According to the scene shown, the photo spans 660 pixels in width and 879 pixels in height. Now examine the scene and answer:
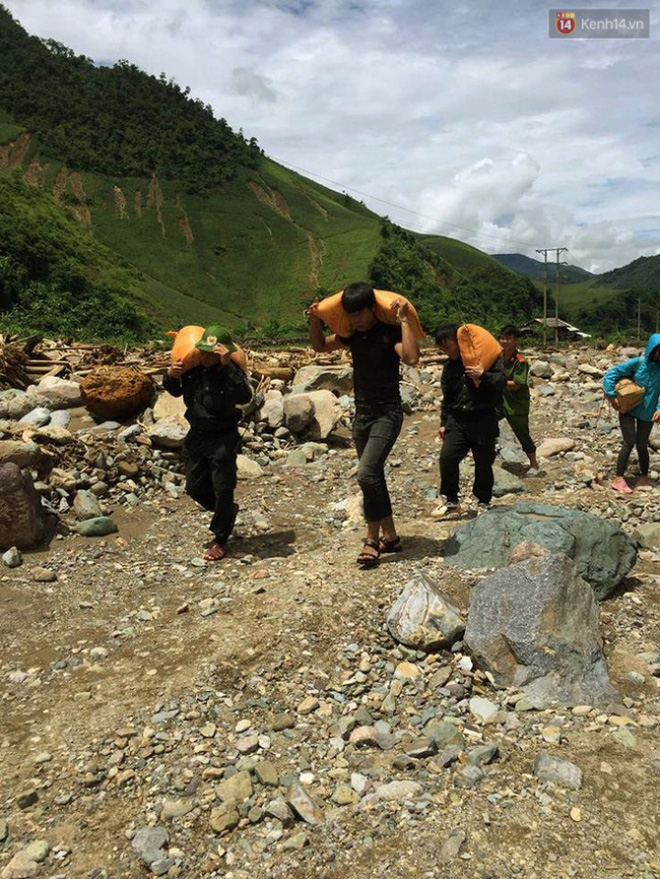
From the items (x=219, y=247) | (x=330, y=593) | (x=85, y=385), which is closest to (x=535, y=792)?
(x=330, y=593)

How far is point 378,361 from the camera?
14.8 feet

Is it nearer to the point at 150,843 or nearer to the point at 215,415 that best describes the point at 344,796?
the point at 150,843

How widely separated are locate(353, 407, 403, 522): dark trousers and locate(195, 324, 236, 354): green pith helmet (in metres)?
1.21

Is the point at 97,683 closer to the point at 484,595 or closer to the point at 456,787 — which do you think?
the point at 456,787

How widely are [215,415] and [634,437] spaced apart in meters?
4.50

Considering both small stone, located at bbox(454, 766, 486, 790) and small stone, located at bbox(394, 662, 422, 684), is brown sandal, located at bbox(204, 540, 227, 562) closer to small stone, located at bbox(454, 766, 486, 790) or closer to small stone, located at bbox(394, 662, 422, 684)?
small stone, located at bbox(394, 662, 422, 684)

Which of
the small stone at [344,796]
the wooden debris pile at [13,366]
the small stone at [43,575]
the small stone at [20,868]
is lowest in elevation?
the small stone at [20,868]

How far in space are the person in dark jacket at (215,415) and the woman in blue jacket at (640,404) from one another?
154 inches

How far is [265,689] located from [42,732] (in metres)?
1.13

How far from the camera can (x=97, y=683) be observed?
358cm

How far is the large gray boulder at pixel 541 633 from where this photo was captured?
332 centimetres

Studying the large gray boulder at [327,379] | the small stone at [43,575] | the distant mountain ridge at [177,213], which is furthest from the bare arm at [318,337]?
the distant mountain ridge at [177,213]

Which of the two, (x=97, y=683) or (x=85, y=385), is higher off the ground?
(x=85, y=385)

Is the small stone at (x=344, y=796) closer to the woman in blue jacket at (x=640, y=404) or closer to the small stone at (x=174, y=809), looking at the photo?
the small stone at (x=174, y=809)
